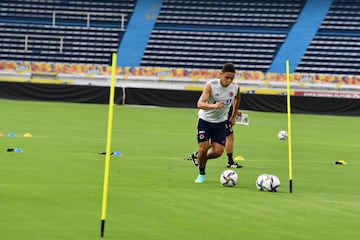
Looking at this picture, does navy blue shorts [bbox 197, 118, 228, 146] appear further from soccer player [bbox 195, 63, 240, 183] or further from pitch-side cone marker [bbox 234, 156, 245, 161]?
pitch-side cone marker [bbox 234, 156, 245, 161]

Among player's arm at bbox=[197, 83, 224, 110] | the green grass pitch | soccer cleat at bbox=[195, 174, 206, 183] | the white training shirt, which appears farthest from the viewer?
the white training shirt

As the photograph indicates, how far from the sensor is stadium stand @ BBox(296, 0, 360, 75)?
208ft

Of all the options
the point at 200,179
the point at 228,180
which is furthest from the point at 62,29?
the point at 228,180

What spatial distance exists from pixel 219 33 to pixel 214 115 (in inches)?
1982

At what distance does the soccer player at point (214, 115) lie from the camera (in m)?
15.1

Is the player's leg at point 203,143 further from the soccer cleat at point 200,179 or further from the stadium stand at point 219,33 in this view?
the stadium stand at point 219,33

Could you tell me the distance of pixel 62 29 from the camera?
65.3 metres

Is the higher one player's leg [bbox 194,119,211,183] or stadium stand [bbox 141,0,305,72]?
stadium stand [bbox 141,0,305,72]

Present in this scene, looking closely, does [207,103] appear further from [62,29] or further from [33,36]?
[62,29]

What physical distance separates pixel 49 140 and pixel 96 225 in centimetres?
1443

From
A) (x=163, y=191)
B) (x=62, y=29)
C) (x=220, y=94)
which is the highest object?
(x=62, y=29)

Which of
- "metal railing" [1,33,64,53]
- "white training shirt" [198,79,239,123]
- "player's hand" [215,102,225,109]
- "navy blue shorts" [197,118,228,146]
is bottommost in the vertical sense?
"navy blue shorts" [197,118,228,146]

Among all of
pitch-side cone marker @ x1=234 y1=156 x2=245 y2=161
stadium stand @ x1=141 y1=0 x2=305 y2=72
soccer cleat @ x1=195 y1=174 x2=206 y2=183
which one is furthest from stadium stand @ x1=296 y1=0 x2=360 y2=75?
soccer cleat @ x1=195 y1=174 x2=206 y2=183

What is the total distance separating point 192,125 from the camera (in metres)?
34.4
